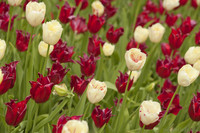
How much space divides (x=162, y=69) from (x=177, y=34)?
1.24ft

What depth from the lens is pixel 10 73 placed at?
1.34 metres

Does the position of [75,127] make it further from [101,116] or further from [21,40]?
[21,40]

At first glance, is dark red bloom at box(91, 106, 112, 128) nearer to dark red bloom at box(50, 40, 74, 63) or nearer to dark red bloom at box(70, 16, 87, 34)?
dark red bloom at box(50, 40, 74, 63)

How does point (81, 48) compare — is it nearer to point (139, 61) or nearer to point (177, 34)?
point (177, 34)

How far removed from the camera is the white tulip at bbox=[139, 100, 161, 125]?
4.06 feet

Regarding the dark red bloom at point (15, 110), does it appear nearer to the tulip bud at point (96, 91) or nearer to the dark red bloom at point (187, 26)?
the tulip bud at point (96, 91)

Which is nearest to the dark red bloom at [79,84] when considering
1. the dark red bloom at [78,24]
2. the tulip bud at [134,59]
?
the tulip bud at [134,59]

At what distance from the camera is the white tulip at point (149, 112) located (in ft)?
4.06

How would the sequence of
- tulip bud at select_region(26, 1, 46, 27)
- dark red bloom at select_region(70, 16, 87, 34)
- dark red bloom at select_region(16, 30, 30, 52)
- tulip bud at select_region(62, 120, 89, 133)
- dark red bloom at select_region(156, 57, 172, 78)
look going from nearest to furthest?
tulip bud at select_region(62, 120, 89, 133), tulip bud at select_region(26, 1, 46, 27), dark red bloom at select_region(16, 30, 30, 52), dark red bloom at select_region(156, 57, 172, 78), dark red bloom at select_region(70, 16, 87, 34)

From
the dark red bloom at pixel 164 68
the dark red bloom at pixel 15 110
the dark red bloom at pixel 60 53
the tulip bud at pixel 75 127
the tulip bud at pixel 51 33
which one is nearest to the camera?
the tulip bud at pixel 75 127

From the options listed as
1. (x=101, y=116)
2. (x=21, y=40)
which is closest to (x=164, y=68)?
(x=101, y=116)

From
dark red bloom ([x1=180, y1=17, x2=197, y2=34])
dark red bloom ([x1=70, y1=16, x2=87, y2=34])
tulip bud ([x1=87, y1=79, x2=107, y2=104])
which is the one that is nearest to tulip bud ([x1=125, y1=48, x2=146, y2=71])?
tulip bud ([x1=87, y1=79, x2=107, y2=104])

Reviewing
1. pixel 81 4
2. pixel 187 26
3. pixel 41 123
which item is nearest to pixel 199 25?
pixel 187 26

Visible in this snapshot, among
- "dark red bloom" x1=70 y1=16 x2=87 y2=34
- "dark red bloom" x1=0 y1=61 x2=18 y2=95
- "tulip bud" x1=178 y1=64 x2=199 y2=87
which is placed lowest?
"dark red bloom" x1=0 y1=61 x2=18 y2=95
